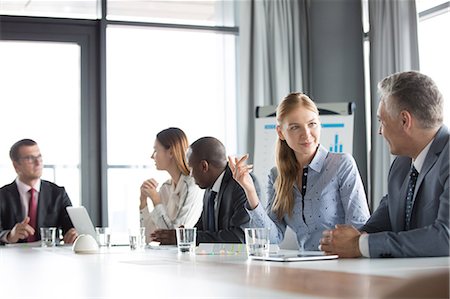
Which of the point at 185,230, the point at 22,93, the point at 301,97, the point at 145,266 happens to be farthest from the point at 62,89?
the point at 145,266

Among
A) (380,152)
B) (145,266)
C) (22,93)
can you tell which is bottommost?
(145,266)

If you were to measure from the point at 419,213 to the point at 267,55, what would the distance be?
4.35m

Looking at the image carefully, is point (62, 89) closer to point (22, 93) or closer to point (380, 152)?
point (22, 93)

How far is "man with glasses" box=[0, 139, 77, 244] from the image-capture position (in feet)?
15.2

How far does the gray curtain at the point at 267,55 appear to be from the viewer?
6.49 m

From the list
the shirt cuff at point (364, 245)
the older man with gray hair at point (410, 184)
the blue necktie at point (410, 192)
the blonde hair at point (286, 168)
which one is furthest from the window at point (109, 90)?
the shirt cuff at point (364, 245)

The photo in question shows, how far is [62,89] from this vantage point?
20.3ft

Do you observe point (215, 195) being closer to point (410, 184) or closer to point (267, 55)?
point (410, 184)

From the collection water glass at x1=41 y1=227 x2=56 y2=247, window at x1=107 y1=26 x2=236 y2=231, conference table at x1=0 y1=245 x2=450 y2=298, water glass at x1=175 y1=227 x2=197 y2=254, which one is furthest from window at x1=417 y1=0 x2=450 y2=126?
conference table at x1=0 y1=245 x2=450 y2=298

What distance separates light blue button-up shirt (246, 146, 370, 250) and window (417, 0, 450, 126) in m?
2.44

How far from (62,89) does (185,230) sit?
376 cm

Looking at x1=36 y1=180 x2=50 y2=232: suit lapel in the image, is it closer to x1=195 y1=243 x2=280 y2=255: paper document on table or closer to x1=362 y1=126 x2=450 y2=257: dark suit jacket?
x1=195 y1=243 x2=280 y2=255: paper document on table

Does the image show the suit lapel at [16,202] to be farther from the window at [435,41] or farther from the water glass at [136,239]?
the window at [435,41]

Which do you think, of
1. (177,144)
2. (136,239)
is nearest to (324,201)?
(136,239)
